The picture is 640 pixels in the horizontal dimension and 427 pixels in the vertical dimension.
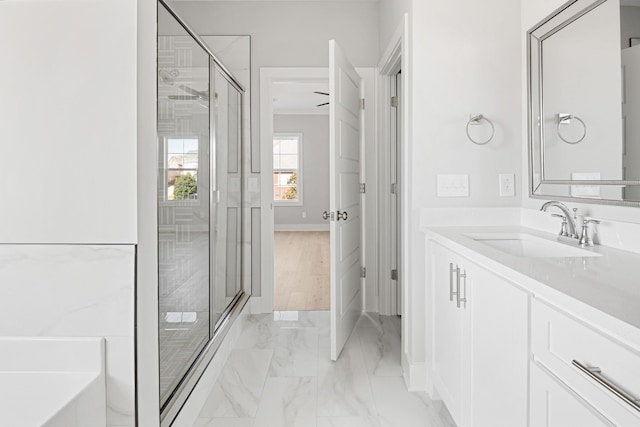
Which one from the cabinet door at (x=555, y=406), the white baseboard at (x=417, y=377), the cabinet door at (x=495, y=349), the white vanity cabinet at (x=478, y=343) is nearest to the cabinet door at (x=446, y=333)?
the white vanity cabinet at (x=478, y=343)

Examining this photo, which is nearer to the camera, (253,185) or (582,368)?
(582,368)

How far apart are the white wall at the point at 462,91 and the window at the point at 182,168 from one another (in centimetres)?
115

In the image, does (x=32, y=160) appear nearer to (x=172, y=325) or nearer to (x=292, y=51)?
(x=172, y=325)

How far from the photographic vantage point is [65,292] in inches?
52.9

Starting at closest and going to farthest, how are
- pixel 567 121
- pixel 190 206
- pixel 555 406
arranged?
1. pixel 555 406
2. pixel 567 121
3. pixel 190 206

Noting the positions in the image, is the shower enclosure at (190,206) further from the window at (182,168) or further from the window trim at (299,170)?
the window trim at (299,170)

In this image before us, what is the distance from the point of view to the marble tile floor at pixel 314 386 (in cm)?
204

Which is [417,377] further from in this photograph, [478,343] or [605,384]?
[605,384]

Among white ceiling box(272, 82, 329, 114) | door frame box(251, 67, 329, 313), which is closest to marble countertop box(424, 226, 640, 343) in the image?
door frame box(251, 67, 329, 313)

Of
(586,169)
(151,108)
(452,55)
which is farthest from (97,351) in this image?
(452,55)

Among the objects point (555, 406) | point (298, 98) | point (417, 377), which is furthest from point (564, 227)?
point (298, 98)

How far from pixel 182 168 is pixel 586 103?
177cm

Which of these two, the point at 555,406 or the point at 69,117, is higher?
the point at 69,117

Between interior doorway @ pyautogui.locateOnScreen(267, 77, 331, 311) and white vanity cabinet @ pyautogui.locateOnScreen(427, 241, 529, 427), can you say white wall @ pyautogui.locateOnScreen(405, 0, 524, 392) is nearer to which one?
white vanity cabinet @ pyautogui.locateOnScreen(427, 241, 529, 427)
